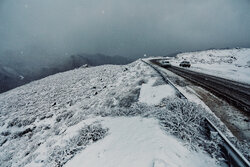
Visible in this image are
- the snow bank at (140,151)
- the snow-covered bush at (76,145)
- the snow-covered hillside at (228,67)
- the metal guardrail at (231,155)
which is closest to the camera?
the metal guardrail at (231,155)

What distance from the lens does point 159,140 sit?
3160 mm

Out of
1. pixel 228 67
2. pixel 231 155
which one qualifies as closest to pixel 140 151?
pixel 231 155

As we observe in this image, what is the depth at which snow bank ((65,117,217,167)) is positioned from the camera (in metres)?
2.62

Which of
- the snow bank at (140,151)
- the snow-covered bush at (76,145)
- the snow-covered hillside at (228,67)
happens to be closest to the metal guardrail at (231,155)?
the snow bank at (140,151)

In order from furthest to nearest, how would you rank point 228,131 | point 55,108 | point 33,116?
1. point 55,108
2. point 33,116
3. point 228,131

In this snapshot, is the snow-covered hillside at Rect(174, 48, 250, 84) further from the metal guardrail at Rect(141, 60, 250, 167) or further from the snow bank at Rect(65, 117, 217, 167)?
the snow bank at Rect(65, 117, 217, 167)

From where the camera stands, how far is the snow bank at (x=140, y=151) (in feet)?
8.61

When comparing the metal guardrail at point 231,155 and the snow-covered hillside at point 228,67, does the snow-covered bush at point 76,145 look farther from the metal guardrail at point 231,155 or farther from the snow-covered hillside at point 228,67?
the snow-covered hillside at point 228,67

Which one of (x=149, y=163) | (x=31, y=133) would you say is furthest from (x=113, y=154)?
(x=31, y=133)

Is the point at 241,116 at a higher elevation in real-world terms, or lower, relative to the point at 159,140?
lower

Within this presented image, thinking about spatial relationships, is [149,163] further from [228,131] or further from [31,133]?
[31,133]

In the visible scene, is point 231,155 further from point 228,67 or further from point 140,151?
point 228,67

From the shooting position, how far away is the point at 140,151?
2.92m

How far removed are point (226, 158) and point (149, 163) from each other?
72.1 inches
